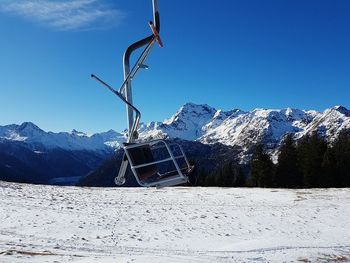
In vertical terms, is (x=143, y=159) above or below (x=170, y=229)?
above

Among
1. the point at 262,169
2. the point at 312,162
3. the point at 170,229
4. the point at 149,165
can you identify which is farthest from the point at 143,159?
the point at 262,169

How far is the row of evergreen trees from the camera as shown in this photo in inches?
2719

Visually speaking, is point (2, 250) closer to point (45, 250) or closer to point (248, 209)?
point (45, 250)

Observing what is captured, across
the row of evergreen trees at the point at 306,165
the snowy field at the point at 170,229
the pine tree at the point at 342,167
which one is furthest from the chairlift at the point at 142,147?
the pine tree at the point at 342,167

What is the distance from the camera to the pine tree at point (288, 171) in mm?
74625

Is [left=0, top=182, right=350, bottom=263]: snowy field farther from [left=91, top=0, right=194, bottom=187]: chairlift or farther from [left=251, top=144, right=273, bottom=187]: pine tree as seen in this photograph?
[left=251, top=144, right=273, bottom=187]: pine tree

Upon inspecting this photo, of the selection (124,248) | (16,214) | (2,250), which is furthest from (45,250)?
(16,214)

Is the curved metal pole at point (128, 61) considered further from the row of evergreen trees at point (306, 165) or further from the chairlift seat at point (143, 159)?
the row of evergreen trees at point (306, 165)

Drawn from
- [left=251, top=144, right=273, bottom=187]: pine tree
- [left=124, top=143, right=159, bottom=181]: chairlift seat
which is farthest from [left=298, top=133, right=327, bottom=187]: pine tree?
[left=124, top=143, right=159, bottom=181]: chairlift seat

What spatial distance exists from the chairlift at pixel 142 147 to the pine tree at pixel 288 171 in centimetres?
6715

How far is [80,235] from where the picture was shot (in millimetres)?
18078

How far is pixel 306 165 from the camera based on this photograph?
233ft

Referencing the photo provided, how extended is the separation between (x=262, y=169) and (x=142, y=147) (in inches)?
2659

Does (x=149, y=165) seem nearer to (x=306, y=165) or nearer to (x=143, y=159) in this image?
(x=143, y=159)
